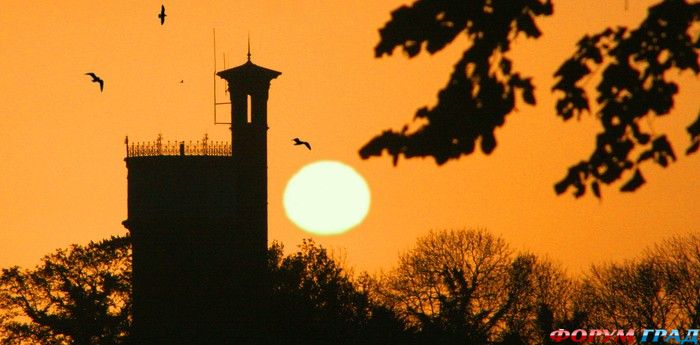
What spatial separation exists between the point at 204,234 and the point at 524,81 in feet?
183

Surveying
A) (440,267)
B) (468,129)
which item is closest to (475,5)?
(468,129)

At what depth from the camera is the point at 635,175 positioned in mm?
13242

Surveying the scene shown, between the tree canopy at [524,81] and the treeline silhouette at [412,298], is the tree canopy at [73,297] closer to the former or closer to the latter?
the treeline silhouette at [412,298]

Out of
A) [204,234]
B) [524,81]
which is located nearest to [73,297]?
[204,234]

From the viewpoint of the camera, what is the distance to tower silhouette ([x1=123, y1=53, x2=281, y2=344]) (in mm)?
65875

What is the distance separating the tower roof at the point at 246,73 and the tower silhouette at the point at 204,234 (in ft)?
0.30

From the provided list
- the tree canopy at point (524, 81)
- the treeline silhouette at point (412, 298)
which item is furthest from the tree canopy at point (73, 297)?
the tree canopy at point (524, 81)

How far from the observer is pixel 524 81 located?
13273mm

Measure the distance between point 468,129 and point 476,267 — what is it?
7140cm

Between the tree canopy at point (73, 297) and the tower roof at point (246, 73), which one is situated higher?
the tower roof at point (246, 73)

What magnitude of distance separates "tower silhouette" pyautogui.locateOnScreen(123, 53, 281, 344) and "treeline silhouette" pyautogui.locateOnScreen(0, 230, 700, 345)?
1.66 metres

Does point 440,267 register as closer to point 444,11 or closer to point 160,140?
point 160,140

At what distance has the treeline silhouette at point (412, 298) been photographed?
205 ft

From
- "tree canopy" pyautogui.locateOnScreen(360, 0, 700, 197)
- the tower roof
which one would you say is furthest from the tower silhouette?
"tree canopy" pyautogui.locateOnScreen(360, 0, 700, 197)
